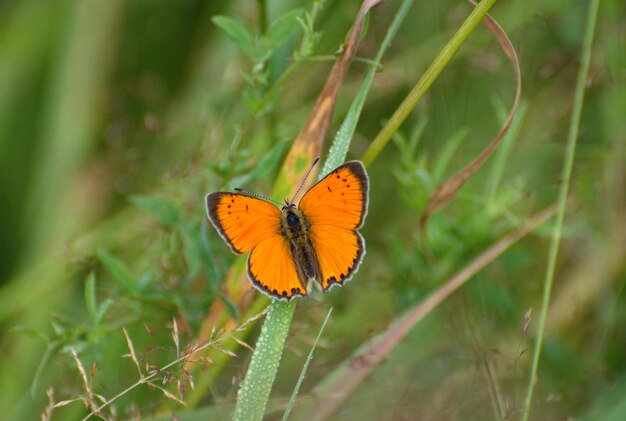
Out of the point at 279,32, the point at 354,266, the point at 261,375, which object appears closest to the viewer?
the point at 261,375

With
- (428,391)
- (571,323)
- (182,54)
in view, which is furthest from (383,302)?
(182,54)

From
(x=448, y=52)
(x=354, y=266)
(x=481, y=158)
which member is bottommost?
(x=354, y=266)

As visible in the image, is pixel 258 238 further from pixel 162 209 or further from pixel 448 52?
pixel 448 52

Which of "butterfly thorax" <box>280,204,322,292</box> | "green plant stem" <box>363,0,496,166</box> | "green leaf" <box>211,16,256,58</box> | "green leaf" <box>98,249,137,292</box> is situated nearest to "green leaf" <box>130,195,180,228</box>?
"green leaf" <box>98,249,137,292</box>

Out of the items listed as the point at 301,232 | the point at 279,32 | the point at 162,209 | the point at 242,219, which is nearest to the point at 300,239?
the point at 301,232

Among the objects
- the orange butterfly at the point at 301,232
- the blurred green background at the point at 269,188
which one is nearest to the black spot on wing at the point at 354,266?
the orange butterfly at the point at 301,232

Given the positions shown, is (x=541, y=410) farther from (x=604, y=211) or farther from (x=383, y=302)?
(x=604, y=211)

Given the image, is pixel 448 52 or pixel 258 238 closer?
pixel 448 52

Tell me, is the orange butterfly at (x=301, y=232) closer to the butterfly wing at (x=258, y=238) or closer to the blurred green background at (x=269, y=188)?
the butterfly wing at (x=258, y=238)
